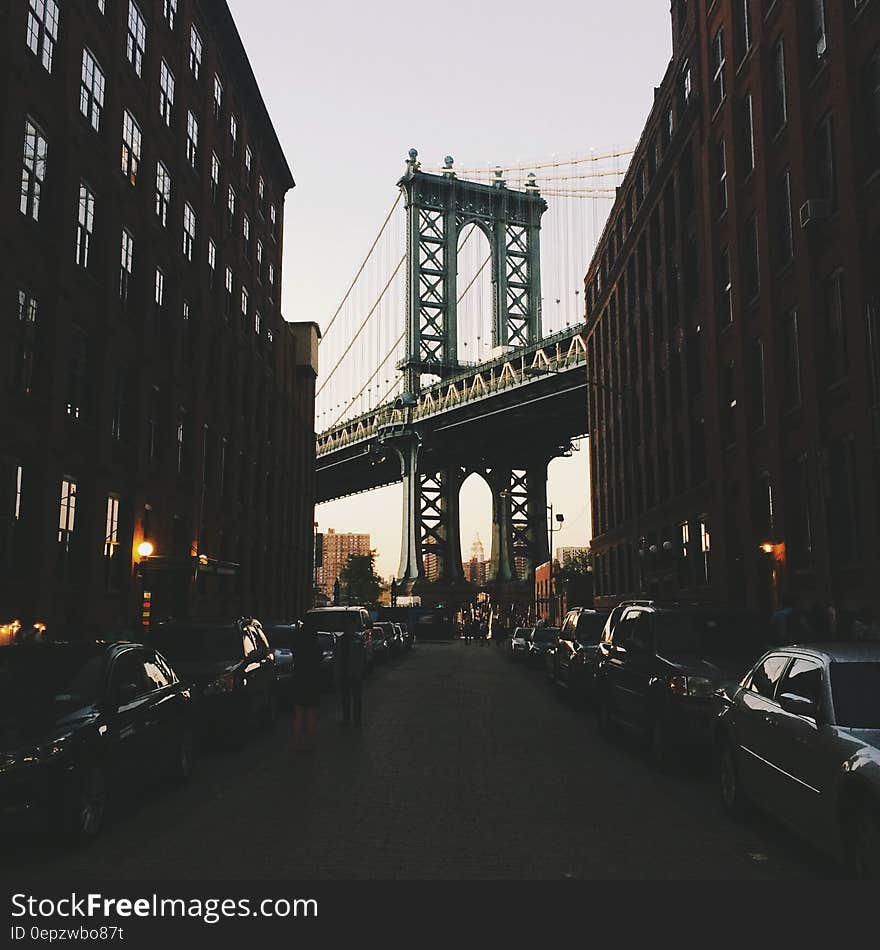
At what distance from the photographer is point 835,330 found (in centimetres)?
2233

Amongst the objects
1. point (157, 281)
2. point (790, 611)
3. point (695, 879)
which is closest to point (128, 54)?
point (157, 281)

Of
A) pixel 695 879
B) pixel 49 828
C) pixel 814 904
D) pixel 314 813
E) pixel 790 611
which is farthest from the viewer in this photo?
pixel 790 611

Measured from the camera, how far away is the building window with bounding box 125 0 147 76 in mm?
26812

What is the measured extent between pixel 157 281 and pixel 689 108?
1949 cm

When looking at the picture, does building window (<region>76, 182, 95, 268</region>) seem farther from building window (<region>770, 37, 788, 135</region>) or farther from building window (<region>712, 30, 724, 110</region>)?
building window (<region>712, 30, 724, 110</region>)

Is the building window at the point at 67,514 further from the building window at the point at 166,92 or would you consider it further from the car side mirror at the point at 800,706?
the car side mirror at the point at 800,706

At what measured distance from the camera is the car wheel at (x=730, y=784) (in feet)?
27.6

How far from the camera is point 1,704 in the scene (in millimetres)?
8164

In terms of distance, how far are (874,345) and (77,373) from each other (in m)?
17.1

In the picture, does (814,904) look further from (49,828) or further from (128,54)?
(128,54)

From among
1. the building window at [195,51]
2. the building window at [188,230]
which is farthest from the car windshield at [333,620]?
the building window at [195,51]

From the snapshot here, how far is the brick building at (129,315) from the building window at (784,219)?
1671 centimetres

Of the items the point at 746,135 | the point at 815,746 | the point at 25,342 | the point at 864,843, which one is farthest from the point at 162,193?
the point at 864,843

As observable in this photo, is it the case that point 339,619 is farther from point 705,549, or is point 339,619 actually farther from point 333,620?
point 705,549
